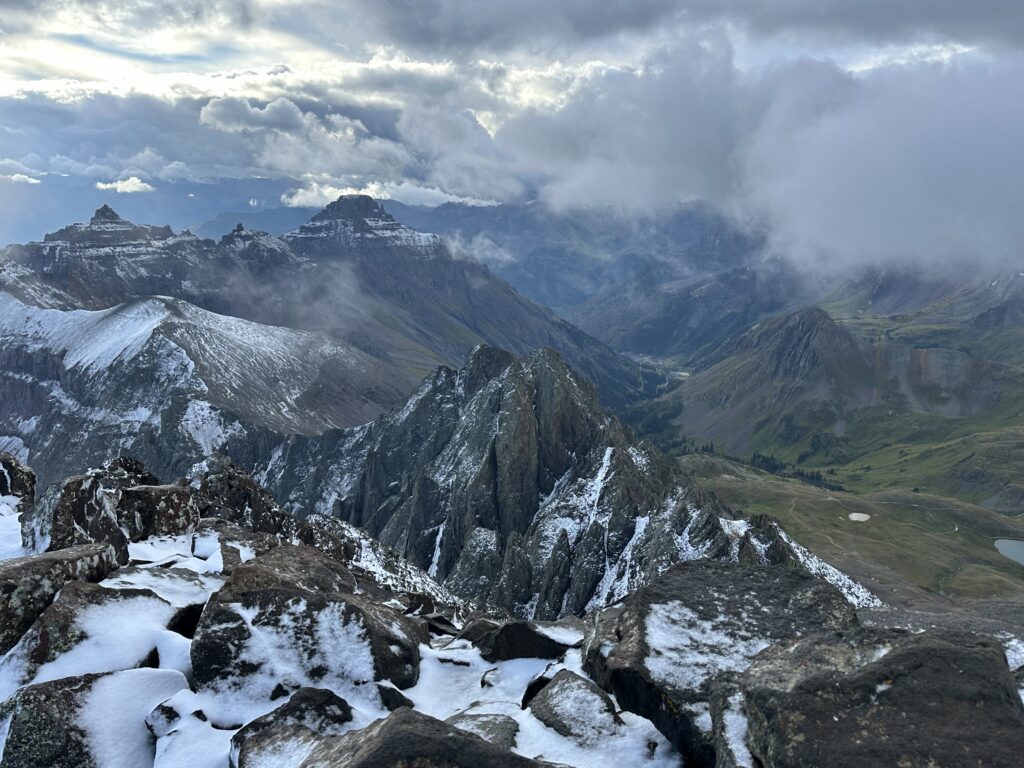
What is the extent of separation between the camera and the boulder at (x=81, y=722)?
1688 centimetres

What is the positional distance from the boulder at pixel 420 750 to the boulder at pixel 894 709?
5551 millimetres

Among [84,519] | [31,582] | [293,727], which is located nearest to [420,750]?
[293,727]

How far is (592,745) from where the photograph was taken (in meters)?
17.8

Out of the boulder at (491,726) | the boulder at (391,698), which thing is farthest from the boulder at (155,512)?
the boulder at (491,726)

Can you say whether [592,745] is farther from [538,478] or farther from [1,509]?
[538,478]

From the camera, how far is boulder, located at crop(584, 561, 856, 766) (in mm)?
18344

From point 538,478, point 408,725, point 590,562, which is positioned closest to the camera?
point 408,725

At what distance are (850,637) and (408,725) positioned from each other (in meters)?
11.8

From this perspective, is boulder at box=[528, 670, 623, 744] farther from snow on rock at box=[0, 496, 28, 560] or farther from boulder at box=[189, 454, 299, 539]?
boulder at box=[189, 454, 299, 539]

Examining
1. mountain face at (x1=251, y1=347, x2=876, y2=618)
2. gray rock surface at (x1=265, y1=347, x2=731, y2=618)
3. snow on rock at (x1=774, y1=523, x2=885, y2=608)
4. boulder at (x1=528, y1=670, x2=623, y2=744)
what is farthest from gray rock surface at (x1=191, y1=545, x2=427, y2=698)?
snow on rock at (x1=774, y1=523, x2=885, y2=608)

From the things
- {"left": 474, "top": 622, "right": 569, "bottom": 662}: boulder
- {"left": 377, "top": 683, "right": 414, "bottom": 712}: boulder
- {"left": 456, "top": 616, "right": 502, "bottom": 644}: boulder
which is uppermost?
{"left": 377, "top": 683, "right": 414, "bottom": 712}: boulder

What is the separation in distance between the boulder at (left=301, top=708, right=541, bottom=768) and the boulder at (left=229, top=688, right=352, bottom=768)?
2552 millimetres

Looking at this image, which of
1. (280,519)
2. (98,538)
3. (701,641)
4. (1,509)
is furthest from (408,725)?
(280,519)

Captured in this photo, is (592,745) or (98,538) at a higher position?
(592,745)
